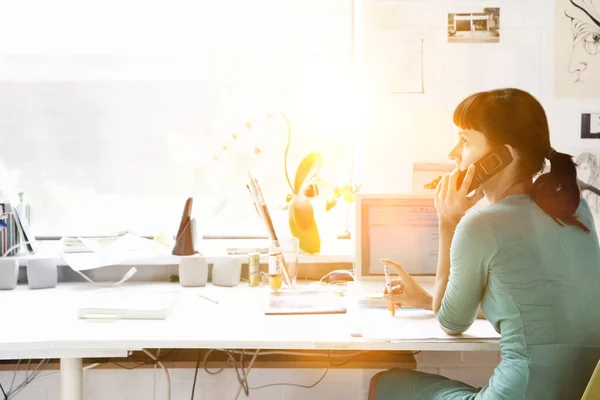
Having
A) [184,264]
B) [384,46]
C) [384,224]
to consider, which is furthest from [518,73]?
[184,264]

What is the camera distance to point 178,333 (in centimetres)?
149

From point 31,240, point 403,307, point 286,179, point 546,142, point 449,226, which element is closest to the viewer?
point 546,142

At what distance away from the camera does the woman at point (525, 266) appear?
1.28 m

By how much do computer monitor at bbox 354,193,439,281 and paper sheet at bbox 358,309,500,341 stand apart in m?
0.28

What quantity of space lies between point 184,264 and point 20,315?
1.80 ft

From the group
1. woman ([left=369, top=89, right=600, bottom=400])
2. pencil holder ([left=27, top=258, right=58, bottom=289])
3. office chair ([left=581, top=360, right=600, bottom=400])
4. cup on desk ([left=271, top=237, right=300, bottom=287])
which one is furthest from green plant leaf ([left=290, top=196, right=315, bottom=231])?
office chair ([left=581, top=360, right=600, bottom=400])

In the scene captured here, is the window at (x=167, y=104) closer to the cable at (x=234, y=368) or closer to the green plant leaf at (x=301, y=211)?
the green plant leaf at (x=301, y=211)

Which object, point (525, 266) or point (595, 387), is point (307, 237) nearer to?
point (525, 266)

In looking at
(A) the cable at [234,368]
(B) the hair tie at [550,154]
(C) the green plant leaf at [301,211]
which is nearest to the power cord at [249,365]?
(A) the cable at [234,368]

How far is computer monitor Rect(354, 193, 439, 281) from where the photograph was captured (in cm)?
194

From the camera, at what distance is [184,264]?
6.74 ft

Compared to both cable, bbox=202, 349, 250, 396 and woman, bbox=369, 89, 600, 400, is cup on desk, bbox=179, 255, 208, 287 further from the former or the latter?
woman, bbox=369, 89, 600, 400

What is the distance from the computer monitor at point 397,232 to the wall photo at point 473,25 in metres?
0.64

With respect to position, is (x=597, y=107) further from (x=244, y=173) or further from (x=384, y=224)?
(x=244, y=173)
